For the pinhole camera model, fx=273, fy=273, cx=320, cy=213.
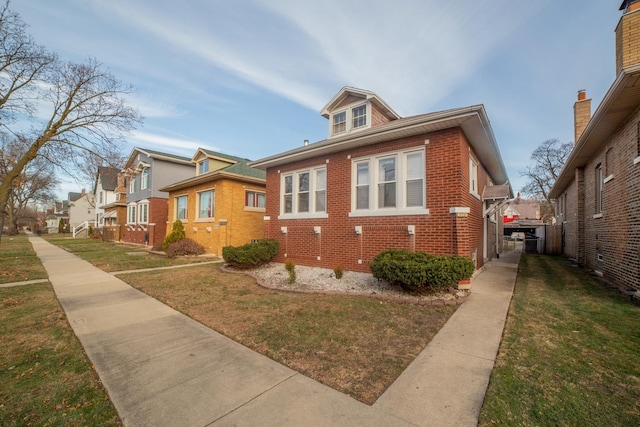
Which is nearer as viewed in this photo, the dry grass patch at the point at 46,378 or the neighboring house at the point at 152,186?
the dry grass patch at the point at 46,378

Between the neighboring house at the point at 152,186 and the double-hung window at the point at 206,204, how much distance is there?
239 inches

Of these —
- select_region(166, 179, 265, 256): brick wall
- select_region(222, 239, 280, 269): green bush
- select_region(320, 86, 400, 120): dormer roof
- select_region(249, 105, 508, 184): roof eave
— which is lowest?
select_region(222, 239, 280, 269): green bush

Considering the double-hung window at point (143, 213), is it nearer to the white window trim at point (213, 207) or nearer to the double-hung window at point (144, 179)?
the double-hung window at point (144, 179)

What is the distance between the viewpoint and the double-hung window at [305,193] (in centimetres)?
1025

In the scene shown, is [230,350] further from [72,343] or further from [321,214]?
[321,214]

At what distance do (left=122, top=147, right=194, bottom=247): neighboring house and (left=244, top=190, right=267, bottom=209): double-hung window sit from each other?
888 cm

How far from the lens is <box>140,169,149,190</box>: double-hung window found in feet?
71.7

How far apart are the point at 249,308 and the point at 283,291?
1.55 meters

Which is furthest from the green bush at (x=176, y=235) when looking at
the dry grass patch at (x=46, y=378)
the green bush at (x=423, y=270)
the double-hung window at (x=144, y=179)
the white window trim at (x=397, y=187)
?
the green bush at (x=423, y=270)

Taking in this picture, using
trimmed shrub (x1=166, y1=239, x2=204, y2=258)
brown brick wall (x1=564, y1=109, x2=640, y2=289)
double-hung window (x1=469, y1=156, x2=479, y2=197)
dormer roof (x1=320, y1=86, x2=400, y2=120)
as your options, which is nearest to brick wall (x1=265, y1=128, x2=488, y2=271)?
double-hung window (x1=469, y1=156, x2=479, y2=197)

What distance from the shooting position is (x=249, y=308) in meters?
5.67

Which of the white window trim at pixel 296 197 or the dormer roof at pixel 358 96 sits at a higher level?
the dormer roof at pixel 358 96

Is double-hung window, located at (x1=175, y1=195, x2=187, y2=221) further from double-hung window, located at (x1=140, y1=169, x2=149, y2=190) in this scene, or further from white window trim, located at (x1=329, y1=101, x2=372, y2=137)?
white window trim, located at (x1=329, y1=101, x2=372, y2=137)

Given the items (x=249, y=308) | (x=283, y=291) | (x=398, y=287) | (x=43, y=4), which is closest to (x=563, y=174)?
(x=398, y=287)
